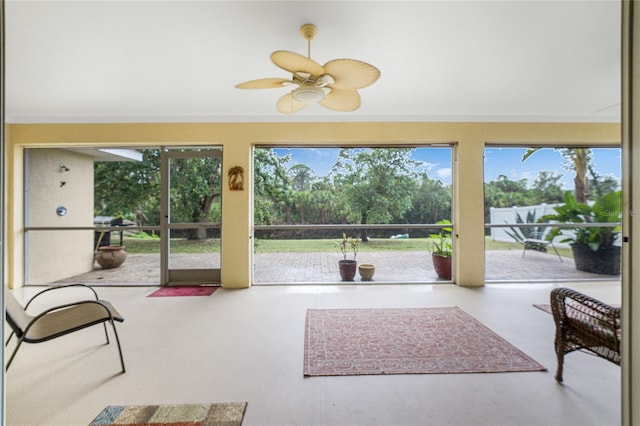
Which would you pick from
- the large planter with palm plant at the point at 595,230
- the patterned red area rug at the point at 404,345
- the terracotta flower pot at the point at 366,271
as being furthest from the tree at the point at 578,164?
the patterned red area rug at the point at 404,345

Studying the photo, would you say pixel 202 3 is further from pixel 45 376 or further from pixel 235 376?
pixel 45 376

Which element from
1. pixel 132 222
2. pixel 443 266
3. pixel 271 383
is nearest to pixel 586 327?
pixel 271 383

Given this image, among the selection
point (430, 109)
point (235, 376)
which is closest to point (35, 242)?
point (235, 376)

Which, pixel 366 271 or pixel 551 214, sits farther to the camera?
pixel 551 214

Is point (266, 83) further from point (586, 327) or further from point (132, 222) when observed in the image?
point (132, 222)

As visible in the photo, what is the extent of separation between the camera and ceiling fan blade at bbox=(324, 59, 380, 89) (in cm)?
184

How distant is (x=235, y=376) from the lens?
199 cm

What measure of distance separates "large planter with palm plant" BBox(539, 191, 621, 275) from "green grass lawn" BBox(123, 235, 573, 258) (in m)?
0.27

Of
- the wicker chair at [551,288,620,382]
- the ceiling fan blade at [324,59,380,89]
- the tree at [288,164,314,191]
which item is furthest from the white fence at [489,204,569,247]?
the ceiling fan blade at [324,59,380,89]

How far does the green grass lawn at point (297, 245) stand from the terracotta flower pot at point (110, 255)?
0.53 ft

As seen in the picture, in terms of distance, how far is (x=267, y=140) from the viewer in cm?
415

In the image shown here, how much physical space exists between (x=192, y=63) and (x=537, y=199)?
5.43 m

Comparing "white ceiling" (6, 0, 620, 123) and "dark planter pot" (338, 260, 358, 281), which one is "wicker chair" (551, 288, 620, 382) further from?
"dark planter pot" (338, 260, 358, 281)

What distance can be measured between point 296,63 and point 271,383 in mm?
2219
